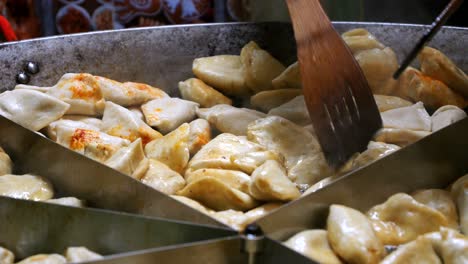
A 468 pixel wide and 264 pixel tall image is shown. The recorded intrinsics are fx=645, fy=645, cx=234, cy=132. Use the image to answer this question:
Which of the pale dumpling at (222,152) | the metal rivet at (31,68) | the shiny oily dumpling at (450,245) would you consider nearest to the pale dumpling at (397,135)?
the pale dumpling at (222,152)

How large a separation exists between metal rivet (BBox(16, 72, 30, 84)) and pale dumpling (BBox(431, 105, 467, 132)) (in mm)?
1643

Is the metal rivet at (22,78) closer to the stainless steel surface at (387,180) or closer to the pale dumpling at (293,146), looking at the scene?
the pale dumpling at (293,146)

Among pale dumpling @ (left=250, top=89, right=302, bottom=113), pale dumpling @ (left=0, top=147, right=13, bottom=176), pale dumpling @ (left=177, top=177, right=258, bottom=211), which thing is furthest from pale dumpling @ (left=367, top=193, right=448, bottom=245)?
pale dumpling @ (left=0, top=147, right=13, bottom=176)

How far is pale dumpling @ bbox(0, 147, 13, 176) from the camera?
2.09 metres

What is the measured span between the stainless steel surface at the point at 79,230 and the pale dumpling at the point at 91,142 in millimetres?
473

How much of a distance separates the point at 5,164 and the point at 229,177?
0.75 metres

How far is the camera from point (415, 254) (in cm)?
157

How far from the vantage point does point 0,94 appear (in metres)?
2.50

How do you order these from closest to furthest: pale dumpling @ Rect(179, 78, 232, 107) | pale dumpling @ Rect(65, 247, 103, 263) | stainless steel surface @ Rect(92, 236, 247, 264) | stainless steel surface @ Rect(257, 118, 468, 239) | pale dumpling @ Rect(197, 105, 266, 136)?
stainless steel surface @ Rect(92, 236, 247, 264) < pale dumpling @ Rect(65, 247, 103, 263) < stainless steel surface @ Rect(257, 118, 468, 239) < pale dumpling @ Rect(197, 105, 266, 136) < pale dumpling @ Rect(179, 78, 232, 107)

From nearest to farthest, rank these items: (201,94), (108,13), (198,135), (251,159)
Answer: (251,159) < (198,135) < (201,94) < (108,13)

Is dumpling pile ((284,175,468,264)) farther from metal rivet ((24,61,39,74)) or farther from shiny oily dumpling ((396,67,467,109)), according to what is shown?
metal rivet ((24,61,39,74))

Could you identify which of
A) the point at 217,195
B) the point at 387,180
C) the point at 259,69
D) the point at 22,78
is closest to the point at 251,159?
the point at 217,195

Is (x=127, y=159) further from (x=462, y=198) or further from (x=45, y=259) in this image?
(x=462, y=198)

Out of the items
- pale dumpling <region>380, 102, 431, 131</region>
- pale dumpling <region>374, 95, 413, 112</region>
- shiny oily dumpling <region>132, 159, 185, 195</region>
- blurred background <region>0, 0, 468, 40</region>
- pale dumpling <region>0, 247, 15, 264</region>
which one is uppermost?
pale dumpling <region>0, 247, 15, 264</region>
